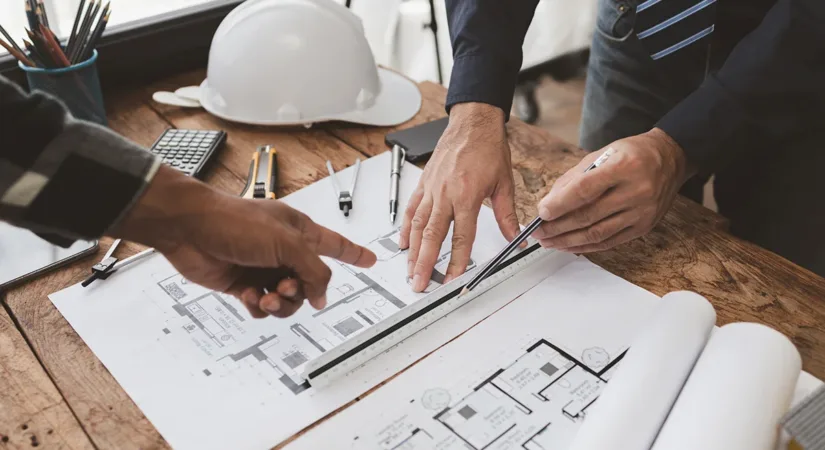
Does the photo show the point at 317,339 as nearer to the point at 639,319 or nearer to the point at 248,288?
the point at 248,288

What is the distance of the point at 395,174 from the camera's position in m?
0.96

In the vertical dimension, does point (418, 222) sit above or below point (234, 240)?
below

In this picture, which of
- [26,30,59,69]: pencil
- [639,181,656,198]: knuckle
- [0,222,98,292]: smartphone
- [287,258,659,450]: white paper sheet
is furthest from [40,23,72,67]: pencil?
[639,181,656,198]: knuckle

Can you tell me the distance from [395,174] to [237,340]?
1.20ft

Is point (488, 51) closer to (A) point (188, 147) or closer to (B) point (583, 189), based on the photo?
(B) point (583, 189)

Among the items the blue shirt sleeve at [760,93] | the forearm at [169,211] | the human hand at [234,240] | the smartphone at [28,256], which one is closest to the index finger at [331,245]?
the human hand at [234,240]

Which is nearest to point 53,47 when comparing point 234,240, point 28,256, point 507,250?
point 28,256

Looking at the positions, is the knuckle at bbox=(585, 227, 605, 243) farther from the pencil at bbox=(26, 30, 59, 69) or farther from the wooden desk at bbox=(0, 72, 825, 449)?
Result: the pencil at bbox=(26, 30, 59, 69)

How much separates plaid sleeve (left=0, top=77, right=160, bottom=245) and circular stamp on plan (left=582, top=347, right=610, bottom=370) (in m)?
0.44

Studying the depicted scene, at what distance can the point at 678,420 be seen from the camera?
52cm

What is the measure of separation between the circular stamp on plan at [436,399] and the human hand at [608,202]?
25 cm

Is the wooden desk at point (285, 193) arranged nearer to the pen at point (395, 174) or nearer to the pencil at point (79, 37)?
the pen at point (395, 174)

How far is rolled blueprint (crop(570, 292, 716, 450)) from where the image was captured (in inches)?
20.4

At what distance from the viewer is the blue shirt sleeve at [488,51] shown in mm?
975
